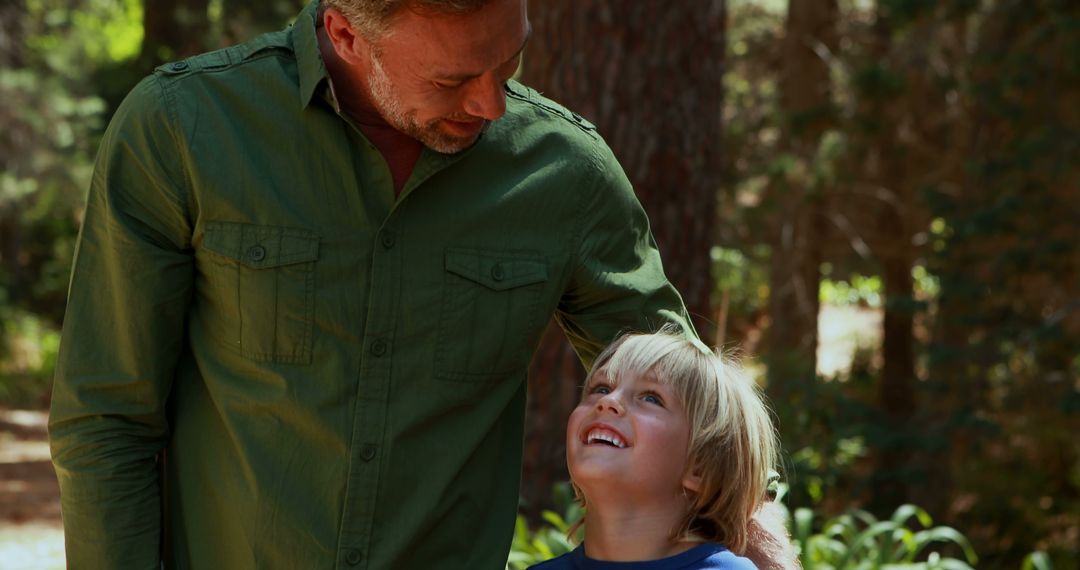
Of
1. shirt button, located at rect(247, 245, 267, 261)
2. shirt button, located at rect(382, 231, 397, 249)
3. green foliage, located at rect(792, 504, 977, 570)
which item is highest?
shirt button, located at rect(382, 231, 397, 249)

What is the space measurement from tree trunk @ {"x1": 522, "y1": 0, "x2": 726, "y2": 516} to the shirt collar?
298 cm

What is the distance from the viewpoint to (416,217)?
229cm

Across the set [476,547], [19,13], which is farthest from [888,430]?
[19,13]

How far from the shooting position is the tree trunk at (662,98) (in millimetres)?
5270

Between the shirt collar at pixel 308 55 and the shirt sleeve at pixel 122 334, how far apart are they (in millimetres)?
233

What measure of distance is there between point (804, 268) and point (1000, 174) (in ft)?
11.6

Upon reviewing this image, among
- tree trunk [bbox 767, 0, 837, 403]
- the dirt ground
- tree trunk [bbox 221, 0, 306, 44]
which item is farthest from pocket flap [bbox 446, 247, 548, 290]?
tree trunk [bbox 767, 0, 837, 403]

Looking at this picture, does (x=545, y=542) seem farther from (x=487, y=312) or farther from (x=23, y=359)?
(x=23, y=359)

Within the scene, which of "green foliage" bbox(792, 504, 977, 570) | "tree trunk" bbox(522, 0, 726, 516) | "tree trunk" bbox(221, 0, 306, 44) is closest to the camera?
"green foliage" bbox(792, 504, 977, 570)

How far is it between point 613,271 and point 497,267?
249 mm

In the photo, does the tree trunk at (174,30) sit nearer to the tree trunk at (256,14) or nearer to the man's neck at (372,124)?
the tree trunk at (256,14)

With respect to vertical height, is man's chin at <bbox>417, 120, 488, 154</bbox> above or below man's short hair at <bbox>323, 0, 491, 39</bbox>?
below

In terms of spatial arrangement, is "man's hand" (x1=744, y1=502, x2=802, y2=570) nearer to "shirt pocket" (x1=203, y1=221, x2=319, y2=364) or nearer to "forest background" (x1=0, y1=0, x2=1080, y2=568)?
"shirt pocket" (x1=203, y1=221, x2=319, y2=364)

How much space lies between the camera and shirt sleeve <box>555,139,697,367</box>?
2441 millimetres
